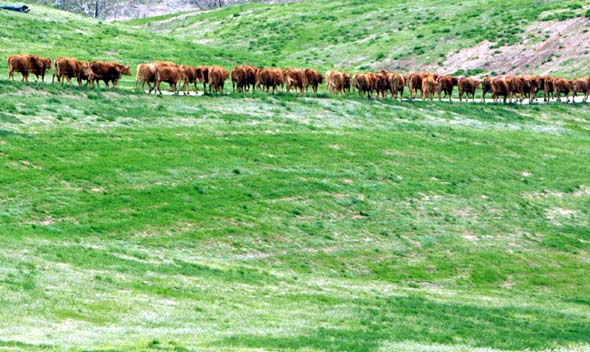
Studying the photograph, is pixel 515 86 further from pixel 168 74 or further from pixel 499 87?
pixel 168 74

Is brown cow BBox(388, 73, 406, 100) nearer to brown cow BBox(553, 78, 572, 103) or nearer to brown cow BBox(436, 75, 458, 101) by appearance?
brown cow BBox(436, 75, 458, 101)

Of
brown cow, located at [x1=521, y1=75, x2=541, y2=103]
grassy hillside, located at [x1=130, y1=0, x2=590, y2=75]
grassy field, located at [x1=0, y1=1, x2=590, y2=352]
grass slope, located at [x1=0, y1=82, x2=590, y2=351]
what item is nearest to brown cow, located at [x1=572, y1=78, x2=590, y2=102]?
brown cow, located at [x1=521, y1=75, x2=541, y2=103]

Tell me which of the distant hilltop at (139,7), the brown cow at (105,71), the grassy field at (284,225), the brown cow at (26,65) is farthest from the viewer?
the distant hilltop at (139,7)

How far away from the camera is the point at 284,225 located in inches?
1590

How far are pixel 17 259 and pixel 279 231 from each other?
1223 centimetres

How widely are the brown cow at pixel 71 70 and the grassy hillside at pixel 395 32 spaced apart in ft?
99.3

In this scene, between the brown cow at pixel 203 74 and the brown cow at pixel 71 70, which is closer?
the brown cow at pixel 71 70

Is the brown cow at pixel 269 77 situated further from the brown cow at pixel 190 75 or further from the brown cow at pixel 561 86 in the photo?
the brown cow at pixel 561 86

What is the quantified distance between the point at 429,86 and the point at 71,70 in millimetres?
24997

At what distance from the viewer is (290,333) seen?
24.7 metres

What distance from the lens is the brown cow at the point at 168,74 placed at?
59.7m

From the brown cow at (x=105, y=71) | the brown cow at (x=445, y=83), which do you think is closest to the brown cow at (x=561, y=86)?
the brown cow at (x=445, y=83)

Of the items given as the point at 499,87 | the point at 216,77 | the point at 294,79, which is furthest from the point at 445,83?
the point at 216,77

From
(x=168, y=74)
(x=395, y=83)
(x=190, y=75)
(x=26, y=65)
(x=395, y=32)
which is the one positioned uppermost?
(x=395, y=32)
